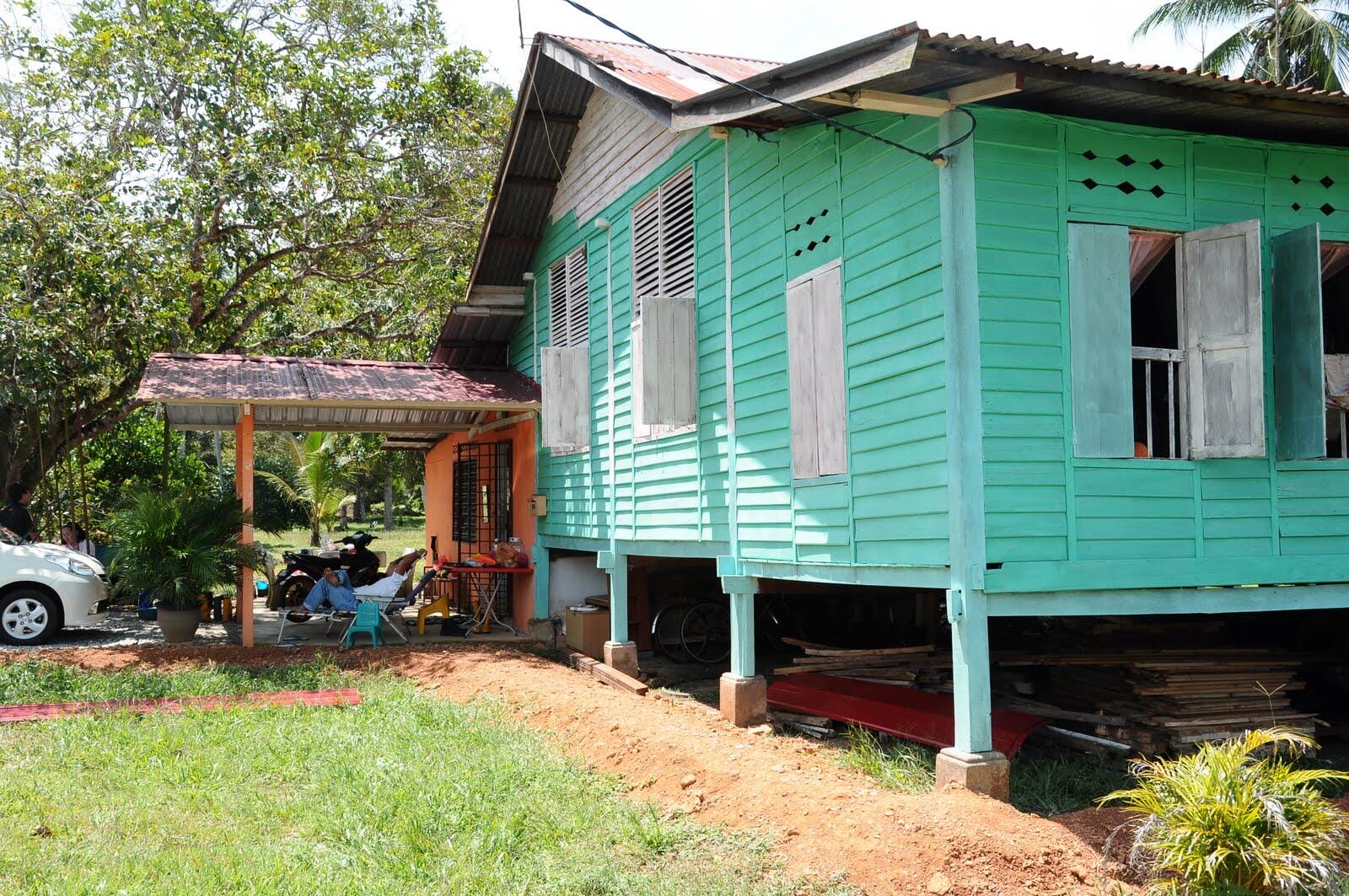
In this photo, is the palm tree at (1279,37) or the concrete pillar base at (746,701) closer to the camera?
the concrete pillar base at (746,701)

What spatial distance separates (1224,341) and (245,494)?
10.4m

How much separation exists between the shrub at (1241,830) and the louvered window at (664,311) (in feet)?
17.8

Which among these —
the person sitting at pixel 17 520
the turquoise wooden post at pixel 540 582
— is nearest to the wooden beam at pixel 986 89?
the turquoise wooden post at pixel 540 582

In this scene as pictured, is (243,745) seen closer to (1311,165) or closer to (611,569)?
(611,569)

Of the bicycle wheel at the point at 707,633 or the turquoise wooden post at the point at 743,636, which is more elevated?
the turquoise wooden post at the point at 743,636

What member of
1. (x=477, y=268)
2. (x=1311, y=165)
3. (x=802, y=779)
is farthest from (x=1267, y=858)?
(x=477, y=268)

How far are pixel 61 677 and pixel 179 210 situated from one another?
312 inches

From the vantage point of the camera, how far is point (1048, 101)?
672 cm

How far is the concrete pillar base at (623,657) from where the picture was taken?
450 inches

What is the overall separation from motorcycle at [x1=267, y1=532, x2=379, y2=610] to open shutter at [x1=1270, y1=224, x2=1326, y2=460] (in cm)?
1138

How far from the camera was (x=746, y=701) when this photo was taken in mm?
8984

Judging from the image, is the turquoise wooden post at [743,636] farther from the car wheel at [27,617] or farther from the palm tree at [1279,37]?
the palm tree at [1279,37]

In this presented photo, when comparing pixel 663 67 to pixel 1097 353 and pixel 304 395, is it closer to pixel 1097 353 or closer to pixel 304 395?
pixel 304 395

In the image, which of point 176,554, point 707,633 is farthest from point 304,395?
point 707,633
